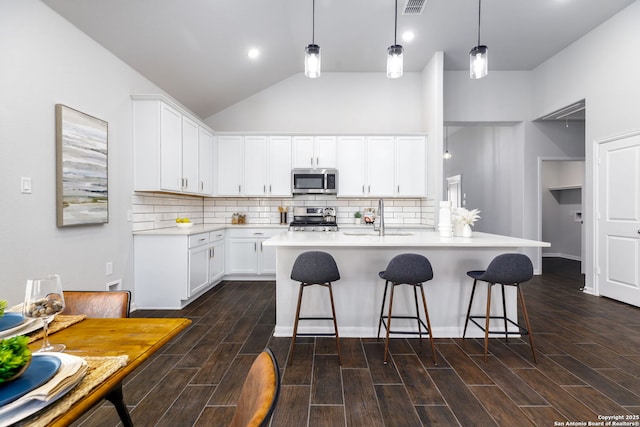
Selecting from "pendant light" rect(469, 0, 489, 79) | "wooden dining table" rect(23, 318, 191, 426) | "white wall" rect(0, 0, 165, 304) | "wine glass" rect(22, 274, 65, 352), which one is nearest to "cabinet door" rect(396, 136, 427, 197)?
"pendant light" rect(469, 0, 489, 79)

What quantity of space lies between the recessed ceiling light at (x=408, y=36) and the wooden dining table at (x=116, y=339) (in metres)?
4.55

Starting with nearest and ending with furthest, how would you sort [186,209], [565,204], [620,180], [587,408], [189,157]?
[587,408], [620,180], [189,157], [186,209], [565,204]

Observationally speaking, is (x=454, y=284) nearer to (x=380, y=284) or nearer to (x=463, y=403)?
(x=380, y=284)

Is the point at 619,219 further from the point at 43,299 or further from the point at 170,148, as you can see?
the point at 170,148

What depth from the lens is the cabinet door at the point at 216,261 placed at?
174 inches

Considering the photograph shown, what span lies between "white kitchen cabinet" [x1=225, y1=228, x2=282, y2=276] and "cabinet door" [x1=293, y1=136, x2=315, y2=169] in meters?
1.25

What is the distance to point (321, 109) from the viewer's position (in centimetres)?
557

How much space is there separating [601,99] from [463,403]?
4588 millimetres

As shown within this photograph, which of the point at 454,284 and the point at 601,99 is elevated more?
the point at 601,99

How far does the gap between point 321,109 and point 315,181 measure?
4.65ft

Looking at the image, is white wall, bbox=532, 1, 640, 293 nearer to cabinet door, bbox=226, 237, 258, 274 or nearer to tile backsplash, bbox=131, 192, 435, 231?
tile backsplash, bbox=131, 192, 435, 231

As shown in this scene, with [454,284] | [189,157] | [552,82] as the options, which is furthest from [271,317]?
[552,82]

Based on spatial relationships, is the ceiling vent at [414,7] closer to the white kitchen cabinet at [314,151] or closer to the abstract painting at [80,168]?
the white kitchen cabinet at [314,151]

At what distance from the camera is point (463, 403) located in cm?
192
